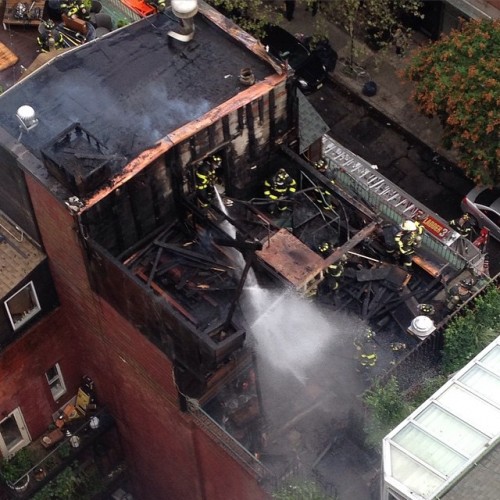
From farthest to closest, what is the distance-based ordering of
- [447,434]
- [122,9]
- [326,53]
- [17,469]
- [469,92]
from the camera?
[326,53]
[469,92]
[122,9]
[17,469]
[447,434]

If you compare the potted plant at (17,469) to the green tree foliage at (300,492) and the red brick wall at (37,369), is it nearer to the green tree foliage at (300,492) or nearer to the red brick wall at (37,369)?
the red brick wall at (37,369)

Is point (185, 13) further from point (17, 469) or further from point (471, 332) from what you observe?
point (17, 469)

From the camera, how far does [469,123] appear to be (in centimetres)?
3950

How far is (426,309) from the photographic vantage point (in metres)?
29.3

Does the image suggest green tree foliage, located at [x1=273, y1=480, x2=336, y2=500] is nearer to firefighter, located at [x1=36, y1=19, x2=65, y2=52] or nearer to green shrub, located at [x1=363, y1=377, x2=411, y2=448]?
green shrub, located at [x1=363, y1=377, x2=411, y2=448]

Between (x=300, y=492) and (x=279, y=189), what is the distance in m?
8.53

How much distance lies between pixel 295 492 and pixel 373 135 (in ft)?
78.1

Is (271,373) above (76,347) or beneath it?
above

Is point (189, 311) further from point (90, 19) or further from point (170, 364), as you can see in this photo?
point (90, 19)

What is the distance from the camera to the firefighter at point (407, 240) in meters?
29.9

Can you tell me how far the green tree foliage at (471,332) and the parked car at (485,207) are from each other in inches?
584

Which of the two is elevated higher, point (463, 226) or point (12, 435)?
point (463, 226)

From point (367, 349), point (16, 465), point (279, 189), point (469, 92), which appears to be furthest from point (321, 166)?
point (16, 465)

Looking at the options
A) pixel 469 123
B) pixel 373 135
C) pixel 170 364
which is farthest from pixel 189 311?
pixel 373 135
